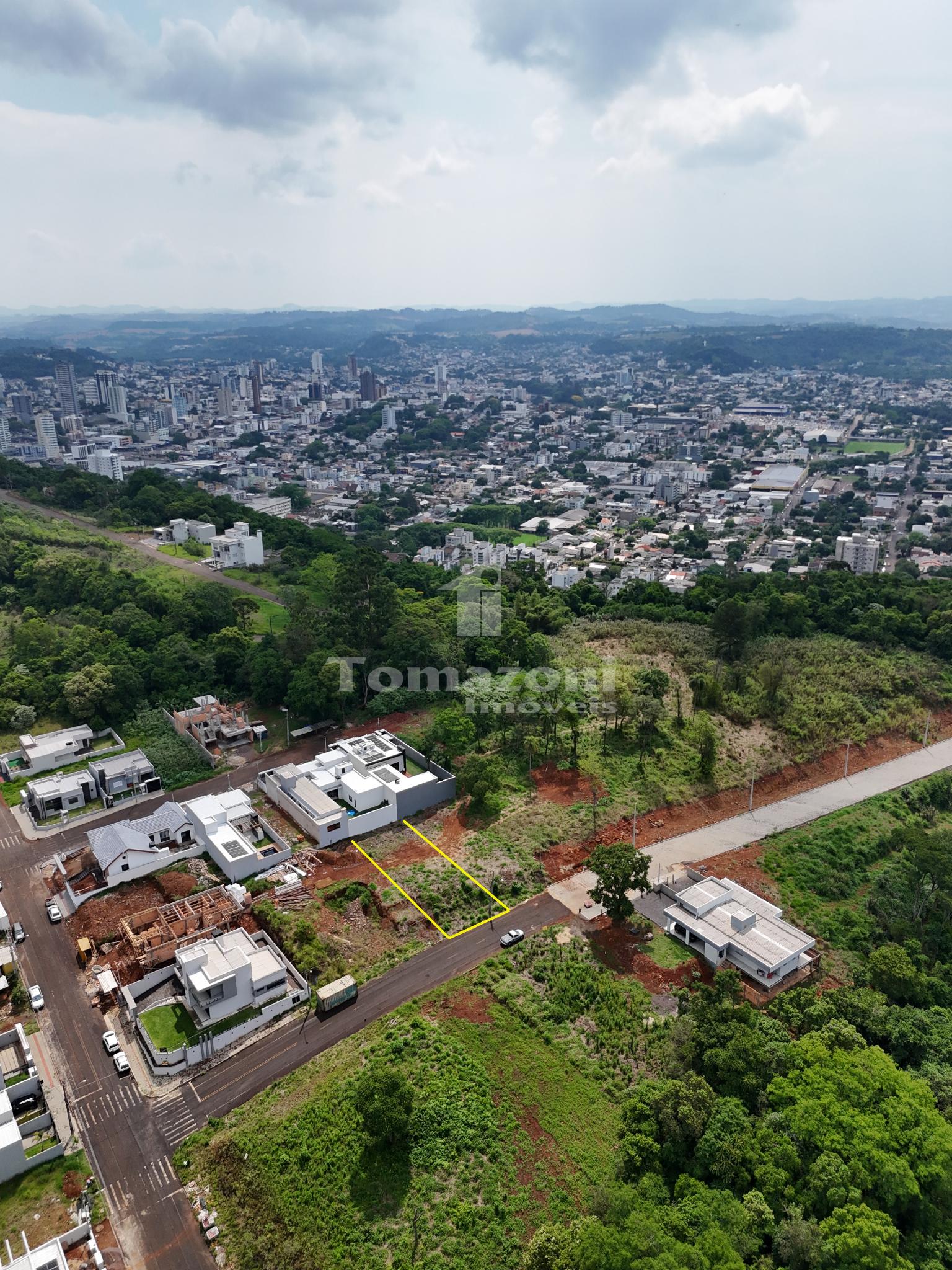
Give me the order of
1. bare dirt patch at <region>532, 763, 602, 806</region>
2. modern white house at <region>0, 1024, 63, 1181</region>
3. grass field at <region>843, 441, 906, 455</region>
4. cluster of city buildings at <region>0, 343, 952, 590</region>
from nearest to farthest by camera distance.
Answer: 1. modern white house at <region>0, 1024, 63, 1181</region>
2. bare dirt patch at <region>532, 763, 602, 806</region>
3. cluster of city buildings at <region>0, 343, 952, 590</region>
4. grass field at <region>843, 441, 906, 455</region>

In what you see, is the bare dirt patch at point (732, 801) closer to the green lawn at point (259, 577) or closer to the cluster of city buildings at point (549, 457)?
the green lawn at point (259, 577)

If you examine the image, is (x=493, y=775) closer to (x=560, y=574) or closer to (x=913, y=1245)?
(x=913, y=1245)

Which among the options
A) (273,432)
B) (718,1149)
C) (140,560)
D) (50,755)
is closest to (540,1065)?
(718,1149)

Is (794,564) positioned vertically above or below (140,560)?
below

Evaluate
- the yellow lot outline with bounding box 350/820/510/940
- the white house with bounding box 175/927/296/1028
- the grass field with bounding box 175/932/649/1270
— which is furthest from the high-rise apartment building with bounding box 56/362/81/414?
the grass field with bounding box 175/932/649/1270

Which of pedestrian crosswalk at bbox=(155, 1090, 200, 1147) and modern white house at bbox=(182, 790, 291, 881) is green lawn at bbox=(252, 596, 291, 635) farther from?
pedestrian crosswalk at bbox=(155, 1090, 200, 1147)
